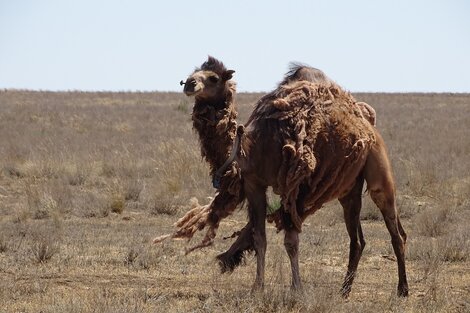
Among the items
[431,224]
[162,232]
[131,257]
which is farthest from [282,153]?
[431,224]

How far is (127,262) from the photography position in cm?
1037

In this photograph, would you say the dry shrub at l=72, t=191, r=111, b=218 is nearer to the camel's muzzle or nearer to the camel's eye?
the camel's eye

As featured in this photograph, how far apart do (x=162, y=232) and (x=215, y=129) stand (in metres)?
5.69

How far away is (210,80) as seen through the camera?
8.30 meters

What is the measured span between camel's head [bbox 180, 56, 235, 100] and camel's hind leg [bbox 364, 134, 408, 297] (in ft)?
5.31

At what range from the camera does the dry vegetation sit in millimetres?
8039

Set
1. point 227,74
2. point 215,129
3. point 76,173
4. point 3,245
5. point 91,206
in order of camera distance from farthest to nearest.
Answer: point 76,173, point 91,206, point 3,245, point 227,74, point 215,129

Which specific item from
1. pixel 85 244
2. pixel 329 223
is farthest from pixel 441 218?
pixel 85 244

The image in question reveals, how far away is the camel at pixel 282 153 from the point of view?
26.0 feet

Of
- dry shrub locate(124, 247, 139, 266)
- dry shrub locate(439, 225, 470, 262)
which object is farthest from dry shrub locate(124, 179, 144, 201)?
dry shrub locate(439, 225, 470, 262)

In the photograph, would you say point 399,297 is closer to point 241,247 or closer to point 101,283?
point 241,247

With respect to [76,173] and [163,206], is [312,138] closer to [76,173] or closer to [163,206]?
[163,206]

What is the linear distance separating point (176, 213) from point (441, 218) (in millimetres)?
4612

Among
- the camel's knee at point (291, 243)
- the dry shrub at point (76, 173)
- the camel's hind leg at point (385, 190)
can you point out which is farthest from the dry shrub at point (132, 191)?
the camel's knee at point (291, 243)
